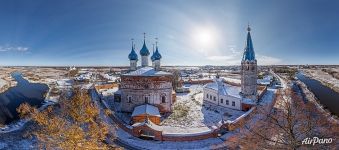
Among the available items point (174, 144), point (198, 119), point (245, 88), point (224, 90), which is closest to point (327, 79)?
point (245, 88)

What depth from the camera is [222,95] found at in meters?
29.6

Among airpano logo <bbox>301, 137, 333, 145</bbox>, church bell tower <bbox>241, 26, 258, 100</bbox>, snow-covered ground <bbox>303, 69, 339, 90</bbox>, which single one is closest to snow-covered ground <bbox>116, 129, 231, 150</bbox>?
airpano logo <bbox>301, 137, 333, 145</bbox>

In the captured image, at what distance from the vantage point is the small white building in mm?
28062

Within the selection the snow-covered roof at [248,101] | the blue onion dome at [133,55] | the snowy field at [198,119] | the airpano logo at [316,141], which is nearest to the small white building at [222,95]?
the snow-covered roof at [248,101]

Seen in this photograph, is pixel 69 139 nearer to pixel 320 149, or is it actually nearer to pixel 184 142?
pixel 184 142

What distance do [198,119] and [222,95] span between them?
6510 mm

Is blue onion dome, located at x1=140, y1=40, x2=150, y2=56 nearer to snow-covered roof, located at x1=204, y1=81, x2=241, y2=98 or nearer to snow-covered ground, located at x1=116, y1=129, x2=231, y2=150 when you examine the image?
snow-covered roof, located at x1=204, y1=81, x2=241, y2=98

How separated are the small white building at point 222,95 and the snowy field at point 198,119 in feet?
2.35

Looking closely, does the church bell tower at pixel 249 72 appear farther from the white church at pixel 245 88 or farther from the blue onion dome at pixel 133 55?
the blue onion dome at pixel 133 55

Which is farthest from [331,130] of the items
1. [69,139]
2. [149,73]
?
[149,73]

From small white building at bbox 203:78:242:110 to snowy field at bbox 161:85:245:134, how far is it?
2.35ft

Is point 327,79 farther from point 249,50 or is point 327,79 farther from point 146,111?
point 146,111

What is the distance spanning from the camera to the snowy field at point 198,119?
20984mm

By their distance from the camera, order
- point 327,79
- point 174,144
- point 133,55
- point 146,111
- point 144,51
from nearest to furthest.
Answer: point 174,144 → point 146,111 → point 144,51 → point 133,55 → point 327,79
